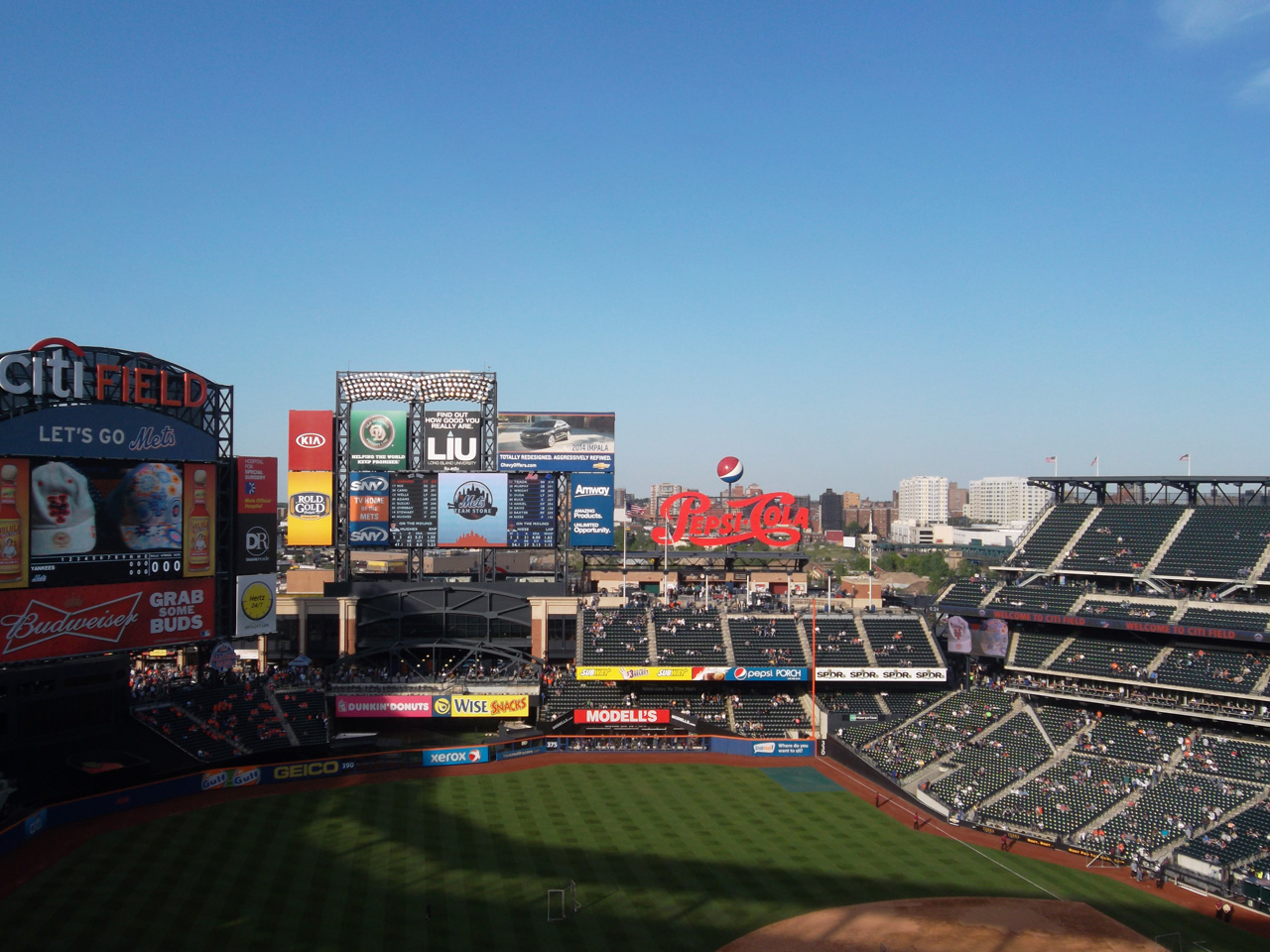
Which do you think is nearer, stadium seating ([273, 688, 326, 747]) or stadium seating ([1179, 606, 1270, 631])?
stadium seating ([1179, 606, 1270, 631])

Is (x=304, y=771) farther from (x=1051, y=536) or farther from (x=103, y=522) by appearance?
(x=1051, y=536)

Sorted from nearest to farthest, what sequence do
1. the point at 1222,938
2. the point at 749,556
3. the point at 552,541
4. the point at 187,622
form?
1. the point at 1222,938
2. the point at 187,622
3. the point at 552,541
4. the point at 749,556

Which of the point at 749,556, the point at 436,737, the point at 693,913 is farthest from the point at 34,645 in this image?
the point at 749,556

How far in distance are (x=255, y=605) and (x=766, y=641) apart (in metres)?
31.7

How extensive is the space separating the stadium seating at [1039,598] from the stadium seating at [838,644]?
28.9 ft

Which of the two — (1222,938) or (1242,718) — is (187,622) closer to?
(1222,938)

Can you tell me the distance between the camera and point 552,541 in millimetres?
62875

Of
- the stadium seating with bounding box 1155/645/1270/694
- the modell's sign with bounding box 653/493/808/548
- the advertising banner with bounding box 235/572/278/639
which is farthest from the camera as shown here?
the modell's sign with bounding box 653/493/808/548

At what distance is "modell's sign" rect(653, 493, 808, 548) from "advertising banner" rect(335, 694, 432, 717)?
19960mm

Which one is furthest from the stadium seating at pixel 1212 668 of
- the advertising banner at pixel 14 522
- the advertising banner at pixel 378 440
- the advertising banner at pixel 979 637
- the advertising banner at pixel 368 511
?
the advertising banner at pixel 14 522

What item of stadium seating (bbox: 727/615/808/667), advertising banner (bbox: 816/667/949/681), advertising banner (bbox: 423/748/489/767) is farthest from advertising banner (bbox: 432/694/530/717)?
advertising banner (bbox: 816/667/949/681)

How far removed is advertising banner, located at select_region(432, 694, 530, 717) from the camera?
56.1 m

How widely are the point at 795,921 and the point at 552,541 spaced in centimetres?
3434

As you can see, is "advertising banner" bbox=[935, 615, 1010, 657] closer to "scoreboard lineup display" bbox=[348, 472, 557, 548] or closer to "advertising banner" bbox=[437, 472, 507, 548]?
"scoreboard lineup display" bbox=[348, 472, 557, 548]
